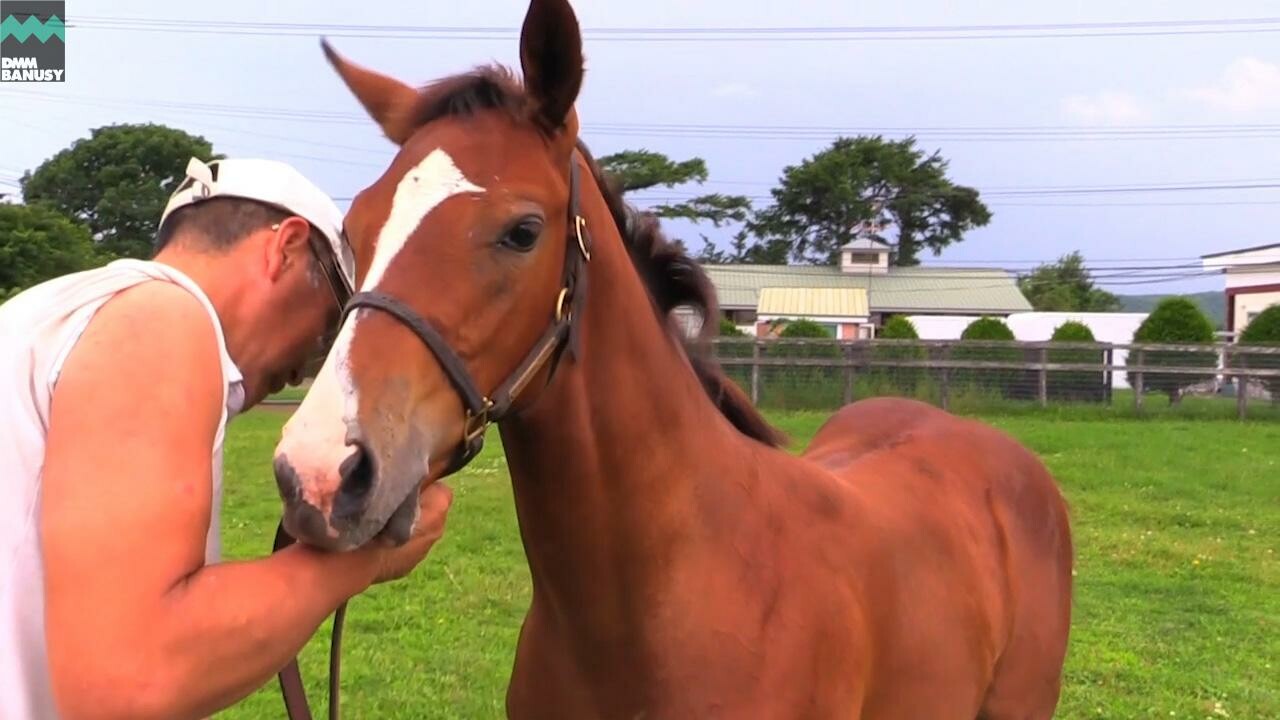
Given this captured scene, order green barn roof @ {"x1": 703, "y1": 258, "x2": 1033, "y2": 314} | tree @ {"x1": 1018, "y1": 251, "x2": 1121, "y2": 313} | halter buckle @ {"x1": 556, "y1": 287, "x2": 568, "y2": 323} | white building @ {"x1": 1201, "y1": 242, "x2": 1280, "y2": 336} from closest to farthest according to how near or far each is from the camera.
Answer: halter buckle @ {"x1": 556, "y1": 287, "x2": 568, "y2": 323} < white building @ {"x1": 1201, "y1": 242, "x2": 1280, "y2": 336} < green barn roof @ {"x1": 703, "y1": 258, "x2": 1033, "y2": 314} < tree @ {"x1": 1018, "y1": 251, "x2": 1121, "y2": 313}

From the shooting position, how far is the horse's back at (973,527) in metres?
2.88

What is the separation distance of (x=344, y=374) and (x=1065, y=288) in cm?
6151

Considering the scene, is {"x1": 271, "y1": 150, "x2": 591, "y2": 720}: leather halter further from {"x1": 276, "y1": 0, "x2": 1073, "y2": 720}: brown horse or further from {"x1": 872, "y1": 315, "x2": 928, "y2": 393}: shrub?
{"x1": 872, "y1": 315, "x2": 928, "y2": 393}: shrub

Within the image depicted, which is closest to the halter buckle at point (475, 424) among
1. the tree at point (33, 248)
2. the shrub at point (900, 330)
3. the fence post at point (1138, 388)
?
the fence post at point (1138, 388)

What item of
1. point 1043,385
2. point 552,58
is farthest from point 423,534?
point 1043,385

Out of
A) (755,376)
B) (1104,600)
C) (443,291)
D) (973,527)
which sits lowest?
(1104,600)

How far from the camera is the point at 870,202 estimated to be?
173 feet

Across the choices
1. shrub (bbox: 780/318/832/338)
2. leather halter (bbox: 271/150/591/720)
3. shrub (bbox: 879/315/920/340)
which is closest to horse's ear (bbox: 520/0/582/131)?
leather halter (bbox: 271/150/591/720)

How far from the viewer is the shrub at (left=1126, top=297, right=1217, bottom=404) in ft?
59.6

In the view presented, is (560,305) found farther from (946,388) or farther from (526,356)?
(946,388)

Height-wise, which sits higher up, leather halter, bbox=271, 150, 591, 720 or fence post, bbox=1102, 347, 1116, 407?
leather halter, bbox=271, 150, 591, 720

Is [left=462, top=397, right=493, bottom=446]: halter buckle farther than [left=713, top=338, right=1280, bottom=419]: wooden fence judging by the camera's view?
No

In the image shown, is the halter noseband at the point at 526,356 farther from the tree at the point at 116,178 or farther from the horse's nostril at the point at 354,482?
the tree at the point at 116,178

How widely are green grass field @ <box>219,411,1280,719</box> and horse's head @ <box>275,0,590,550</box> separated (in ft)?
11.3
